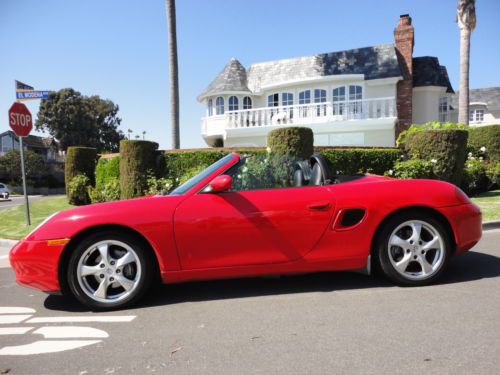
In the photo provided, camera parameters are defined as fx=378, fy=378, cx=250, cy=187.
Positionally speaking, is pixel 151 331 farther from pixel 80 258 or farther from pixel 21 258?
pixel 21 258

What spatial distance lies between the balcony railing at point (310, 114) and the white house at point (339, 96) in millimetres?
53

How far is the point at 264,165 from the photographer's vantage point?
3.60 meters

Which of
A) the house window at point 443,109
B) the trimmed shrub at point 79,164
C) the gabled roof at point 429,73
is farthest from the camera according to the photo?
the house window at point 443,109

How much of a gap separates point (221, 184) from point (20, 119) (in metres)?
7.52

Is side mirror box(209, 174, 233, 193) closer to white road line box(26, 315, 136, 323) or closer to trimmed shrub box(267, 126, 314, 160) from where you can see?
white road line box(26, 315, 136, 323)

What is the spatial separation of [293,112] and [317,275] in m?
19.3

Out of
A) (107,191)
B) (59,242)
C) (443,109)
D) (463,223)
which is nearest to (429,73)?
(443,109)

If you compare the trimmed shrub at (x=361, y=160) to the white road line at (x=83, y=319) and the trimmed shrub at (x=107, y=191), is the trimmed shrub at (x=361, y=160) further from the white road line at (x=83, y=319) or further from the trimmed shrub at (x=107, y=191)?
the white road line at (x=83, y=319)

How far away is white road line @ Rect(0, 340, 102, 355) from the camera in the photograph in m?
2.61

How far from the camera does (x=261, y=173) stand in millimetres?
3547

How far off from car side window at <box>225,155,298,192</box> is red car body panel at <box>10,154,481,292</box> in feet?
0.32

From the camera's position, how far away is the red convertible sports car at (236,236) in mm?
3227

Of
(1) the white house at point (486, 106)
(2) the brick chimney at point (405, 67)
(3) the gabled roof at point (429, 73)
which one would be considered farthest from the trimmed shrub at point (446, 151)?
(1) the white house at point (486, 106)

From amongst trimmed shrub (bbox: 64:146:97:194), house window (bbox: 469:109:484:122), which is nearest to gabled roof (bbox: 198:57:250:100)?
trimmed shrub (bbox: 64:146:97:194)
